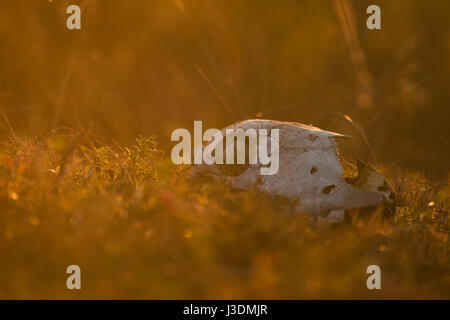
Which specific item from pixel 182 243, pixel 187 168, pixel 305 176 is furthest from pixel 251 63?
pixel 182 243

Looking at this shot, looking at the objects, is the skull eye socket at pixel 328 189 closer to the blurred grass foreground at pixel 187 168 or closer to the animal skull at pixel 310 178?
the animal skull at pixel 310 178

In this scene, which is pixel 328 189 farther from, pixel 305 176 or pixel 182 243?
pixel 182 243

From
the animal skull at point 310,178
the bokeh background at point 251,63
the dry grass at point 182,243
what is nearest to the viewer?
the dry grass at point 182,243

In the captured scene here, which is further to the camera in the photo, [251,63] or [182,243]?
[251,63]

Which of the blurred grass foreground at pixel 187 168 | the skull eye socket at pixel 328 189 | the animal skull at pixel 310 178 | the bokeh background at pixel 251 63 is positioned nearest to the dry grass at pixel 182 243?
the blurred grass foreground at pixel 187 168

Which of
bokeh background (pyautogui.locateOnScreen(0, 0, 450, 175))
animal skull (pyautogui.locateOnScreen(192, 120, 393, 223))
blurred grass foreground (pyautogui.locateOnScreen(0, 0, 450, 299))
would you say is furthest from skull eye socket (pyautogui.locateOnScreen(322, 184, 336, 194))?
bokeh background (pyautogui.locateOnScreen(0, 0, 450, 175))

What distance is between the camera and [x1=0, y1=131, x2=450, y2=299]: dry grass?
247 centimetres

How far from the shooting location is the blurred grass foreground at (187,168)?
2582mm

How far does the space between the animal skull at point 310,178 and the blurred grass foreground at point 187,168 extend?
0.15 m

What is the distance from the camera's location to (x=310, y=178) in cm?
346

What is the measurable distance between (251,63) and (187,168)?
456 centimetres
